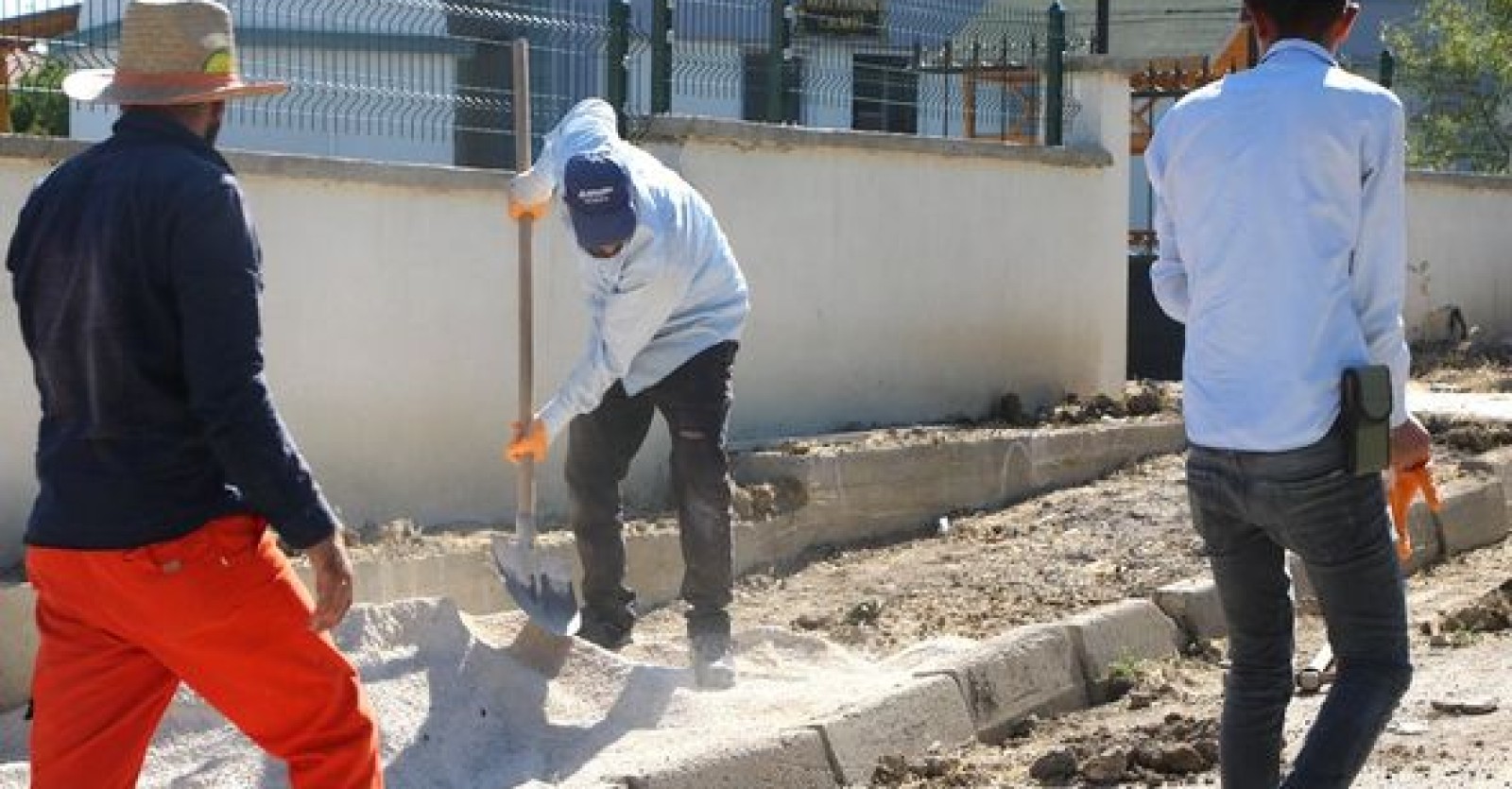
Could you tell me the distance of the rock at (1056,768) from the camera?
685 centimetres

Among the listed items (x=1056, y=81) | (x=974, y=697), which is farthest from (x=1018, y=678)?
(x=1056, y=81)

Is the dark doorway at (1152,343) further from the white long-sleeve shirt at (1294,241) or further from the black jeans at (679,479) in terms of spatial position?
the white long-sleeve shirt at (1294,241)

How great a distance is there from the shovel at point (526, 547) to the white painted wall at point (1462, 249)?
35.9 ft

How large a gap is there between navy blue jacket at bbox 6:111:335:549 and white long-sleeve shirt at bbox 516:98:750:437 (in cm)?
288

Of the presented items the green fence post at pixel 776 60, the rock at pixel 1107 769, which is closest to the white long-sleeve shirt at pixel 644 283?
the rock at pixel 1107 769

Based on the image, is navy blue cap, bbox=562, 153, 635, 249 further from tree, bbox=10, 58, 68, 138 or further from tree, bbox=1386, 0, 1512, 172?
tree, bbox=1386, 0, 1512, 172

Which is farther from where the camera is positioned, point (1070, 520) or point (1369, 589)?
point (1070, 520)

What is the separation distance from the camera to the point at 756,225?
1087cm

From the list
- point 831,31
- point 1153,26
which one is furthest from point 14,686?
point 1153,26

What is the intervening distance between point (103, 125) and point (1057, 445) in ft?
14.4

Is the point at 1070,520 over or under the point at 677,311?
under

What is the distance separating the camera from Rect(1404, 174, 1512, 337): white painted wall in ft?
58.5

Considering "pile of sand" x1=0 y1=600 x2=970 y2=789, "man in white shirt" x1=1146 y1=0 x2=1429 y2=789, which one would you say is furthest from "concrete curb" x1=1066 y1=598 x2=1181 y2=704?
"man in white shirt" x1=1146 y1=0 x2=1429 y2=789

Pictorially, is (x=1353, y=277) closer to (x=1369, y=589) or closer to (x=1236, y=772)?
(x=1369, y=589)
